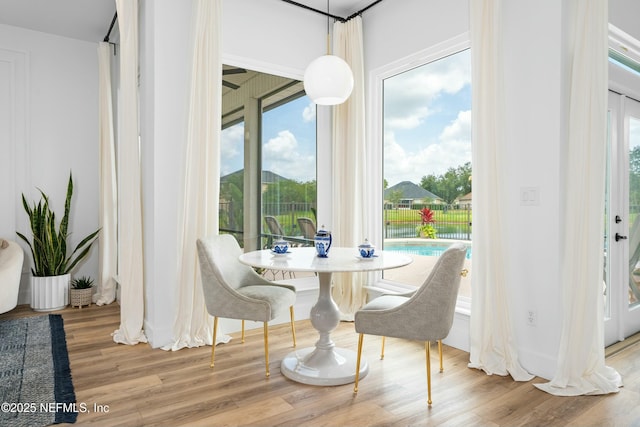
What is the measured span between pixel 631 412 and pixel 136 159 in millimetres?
3671

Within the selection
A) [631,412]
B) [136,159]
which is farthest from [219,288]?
[631,412]

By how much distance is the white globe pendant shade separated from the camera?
2.74 m

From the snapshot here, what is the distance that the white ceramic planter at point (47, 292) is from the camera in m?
4.23

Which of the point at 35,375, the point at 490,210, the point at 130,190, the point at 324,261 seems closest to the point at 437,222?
the point at 490,210

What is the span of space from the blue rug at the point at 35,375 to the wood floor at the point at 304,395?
0.09 meters

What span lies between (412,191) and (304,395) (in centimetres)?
212

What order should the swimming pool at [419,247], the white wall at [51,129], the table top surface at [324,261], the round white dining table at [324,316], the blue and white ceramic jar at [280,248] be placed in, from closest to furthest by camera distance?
the table top surface at [324,261] → the round white dining table at [324,316] → the blue and white ceramic jar at [280,248] → the swimming pool at [419,247] → the white wall at [51,129]

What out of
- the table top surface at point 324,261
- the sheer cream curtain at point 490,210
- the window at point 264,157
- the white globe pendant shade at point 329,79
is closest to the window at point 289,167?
the window at point 264,157

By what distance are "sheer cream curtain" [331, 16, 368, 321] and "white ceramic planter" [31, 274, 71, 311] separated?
289cm

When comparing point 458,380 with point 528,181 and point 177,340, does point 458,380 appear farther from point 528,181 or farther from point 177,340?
point 177,340

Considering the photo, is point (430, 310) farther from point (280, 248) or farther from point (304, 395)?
point (280, 248)

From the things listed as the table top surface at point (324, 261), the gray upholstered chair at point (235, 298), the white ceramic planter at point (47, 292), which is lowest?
the white ceramic planter at point (47, 292)

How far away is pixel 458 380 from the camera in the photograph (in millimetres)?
2584

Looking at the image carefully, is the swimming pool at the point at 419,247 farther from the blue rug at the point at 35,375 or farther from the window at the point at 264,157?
the blue rug at the point at 35,375
